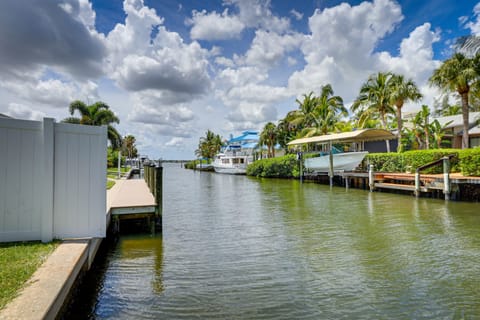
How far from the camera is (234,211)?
12.9 metres

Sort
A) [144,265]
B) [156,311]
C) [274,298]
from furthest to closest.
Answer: [144,265] < [274,298] < [156,311]

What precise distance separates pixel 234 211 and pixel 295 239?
5.14 m

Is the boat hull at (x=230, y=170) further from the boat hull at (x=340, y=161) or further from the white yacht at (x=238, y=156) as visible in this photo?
the boat hull at (x=340, y=161)

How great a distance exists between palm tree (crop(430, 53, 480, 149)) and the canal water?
12785 millimetres

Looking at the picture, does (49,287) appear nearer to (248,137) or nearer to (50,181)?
(50,181)

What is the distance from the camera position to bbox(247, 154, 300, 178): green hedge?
3229cm

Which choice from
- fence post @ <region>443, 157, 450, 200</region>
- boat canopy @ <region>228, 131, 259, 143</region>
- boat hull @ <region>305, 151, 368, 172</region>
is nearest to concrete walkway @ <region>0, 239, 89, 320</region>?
fence post @ <region>443, 157, 450, 200</region>

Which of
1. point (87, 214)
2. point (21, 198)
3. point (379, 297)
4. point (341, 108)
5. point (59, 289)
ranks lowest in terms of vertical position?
point (379, 297)

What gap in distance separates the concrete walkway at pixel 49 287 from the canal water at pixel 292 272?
621 mm

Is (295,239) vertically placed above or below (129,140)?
below

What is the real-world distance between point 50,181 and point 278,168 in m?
30.8

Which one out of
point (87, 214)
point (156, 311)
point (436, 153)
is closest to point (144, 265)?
point (87, 214)

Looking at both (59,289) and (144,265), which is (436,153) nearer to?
(144,265)

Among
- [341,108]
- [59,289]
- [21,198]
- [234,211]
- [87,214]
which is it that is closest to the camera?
[59,289]
